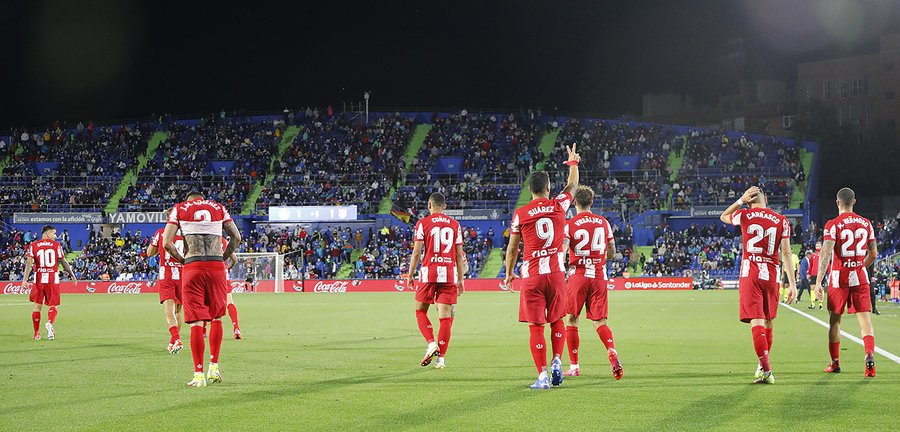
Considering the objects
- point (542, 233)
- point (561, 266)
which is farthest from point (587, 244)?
point (542, 233)

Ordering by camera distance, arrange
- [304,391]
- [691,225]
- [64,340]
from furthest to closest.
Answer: [691,225] < [64,340] < [304,391]

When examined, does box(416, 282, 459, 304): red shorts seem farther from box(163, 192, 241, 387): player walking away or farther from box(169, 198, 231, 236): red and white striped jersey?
box(169, 198, 231, 236): red and white striped jersey

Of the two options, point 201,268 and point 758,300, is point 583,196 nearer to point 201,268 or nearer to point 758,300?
point 758,300

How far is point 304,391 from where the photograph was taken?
10250 mm

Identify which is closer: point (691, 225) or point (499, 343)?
point (499, 343)

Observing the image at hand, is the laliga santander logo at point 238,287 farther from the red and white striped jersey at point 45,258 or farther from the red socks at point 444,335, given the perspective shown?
the red socks at point 444,335

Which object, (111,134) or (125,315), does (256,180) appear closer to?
(111,134)

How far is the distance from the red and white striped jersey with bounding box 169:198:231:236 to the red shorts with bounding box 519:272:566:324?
145 inches

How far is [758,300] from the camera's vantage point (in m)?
11.1

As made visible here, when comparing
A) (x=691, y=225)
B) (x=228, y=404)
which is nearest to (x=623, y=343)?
(x=228, y=404)

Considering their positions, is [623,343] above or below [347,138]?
below

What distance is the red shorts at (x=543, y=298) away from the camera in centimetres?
1059

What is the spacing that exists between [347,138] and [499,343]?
177 ft

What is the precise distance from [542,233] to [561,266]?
471mm
